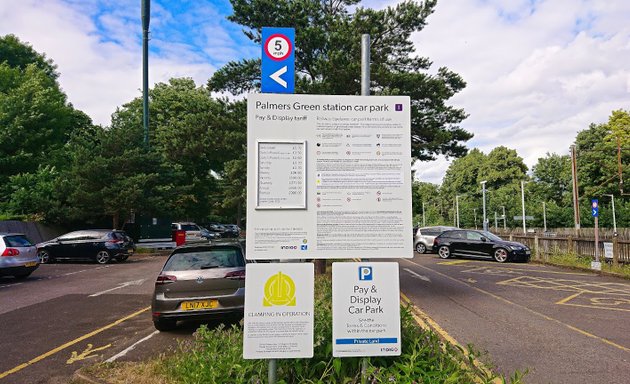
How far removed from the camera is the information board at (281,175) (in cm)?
401

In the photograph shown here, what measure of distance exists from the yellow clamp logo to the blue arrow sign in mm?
1889

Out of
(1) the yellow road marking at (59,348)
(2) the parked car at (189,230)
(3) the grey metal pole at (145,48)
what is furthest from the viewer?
(2) the parked car at (189,230)

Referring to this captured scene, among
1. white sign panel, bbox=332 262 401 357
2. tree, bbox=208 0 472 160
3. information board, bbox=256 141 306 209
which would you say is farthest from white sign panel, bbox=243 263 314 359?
tree, bbox=208 0 472 160

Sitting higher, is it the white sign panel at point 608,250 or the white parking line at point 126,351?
the white sign panel at point 608,250

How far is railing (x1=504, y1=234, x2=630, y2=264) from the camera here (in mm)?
16234

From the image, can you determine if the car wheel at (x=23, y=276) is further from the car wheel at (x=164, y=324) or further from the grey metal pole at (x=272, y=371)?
the grey metal pole at (x=272, y=371)

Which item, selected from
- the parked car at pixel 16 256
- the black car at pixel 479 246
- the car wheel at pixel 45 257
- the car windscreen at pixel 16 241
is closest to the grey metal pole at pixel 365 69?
the parked car at pixel 16 256

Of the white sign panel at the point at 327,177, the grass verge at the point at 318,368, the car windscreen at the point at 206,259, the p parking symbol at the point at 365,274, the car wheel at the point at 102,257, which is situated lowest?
the car wheel at the point at 102,257

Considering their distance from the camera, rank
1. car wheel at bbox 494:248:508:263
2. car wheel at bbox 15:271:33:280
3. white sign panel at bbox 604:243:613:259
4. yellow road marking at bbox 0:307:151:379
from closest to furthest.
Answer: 1. yellow road marking at bbox 0:307:151:379
2. car wheel at bbox 15:271:33:280
3. white sign panel at bbox 604:243:613:259
4. car wheel at bbox 494:248:508:263

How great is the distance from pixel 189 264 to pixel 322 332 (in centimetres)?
341

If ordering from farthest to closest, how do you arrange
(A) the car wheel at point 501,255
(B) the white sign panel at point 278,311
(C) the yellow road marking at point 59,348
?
(A) the car wheel at point 501,255 → (C) the yellow road marking at point 59,348 → (B) the white sign panel at point 278,311

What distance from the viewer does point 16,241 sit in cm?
1380

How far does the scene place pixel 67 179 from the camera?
24.9 meters

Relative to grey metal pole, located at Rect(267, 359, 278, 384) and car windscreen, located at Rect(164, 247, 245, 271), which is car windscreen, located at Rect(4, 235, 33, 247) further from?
grey metal pole, located at Rect(267, 359, 278, 384)
